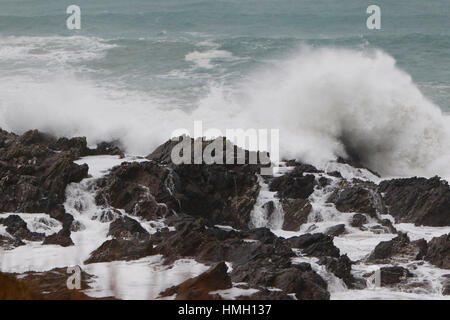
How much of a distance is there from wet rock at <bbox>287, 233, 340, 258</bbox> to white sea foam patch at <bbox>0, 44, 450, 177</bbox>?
715cm

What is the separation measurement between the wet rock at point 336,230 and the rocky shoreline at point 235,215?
0.14 ft

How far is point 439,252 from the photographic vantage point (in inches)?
538

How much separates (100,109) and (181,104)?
4289mm

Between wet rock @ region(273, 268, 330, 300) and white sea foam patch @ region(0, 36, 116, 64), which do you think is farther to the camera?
white sea foam patch @ region(0, 36, 116, 64)

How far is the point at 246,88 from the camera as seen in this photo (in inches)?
1321

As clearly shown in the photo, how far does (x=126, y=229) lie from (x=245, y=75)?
2347 cm

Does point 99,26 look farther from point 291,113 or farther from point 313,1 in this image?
point 291,113

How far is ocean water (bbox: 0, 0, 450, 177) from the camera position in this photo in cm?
2392

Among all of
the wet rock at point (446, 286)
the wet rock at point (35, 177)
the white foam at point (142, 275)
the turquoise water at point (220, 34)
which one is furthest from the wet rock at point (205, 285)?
the turquoise water at point (220, 34)

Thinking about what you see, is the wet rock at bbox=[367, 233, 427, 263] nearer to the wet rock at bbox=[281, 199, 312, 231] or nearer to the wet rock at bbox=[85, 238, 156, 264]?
the wet rock at bbox=[281, 199, 312, 231]
